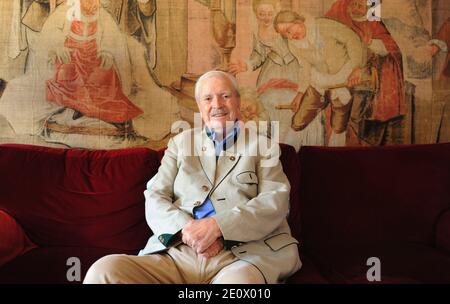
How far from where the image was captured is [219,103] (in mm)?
1801

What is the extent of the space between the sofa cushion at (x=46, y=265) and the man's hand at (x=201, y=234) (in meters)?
0.46

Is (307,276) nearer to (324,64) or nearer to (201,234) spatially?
(201,234)

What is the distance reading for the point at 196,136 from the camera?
1.89 metres

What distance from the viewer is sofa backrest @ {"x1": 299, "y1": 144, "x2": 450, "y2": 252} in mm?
2059

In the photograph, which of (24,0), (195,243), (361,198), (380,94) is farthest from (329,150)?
(24,0)

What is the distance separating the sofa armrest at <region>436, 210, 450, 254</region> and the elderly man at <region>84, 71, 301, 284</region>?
0.80m

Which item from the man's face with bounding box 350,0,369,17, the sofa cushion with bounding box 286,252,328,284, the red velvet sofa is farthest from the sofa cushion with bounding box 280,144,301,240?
the man's face with bounding box 350,0,369,17

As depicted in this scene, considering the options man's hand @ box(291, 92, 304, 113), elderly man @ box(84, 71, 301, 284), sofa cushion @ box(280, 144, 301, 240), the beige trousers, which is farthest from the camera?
man's hand @ box(291, 92, 304, 113)

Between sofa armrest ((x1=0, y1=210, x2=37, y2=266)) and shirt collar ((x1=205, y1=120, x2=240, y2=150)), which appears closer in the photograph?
sofa armrest ((x1=0, y1=210, x2=37, y2=266))

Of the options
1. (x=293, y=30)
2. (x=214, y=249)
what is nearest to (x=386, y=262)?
(x=214, y=249)

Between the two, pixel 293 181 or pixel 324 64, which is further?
pixel 324 64

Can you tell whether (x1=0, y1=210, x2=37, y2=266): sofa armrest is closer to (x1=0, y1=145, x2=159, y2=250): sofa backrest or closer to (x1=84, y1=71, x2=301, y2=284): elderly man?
(x1=0, y1=145, x2=159, y2=250): sofa backrest

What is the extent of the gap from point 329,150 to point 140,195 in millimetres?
1012

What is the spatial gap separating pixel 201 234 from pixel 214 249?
0.08m
